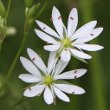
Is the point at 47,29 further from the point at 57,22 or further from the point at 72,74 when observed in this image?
the point at 72,74

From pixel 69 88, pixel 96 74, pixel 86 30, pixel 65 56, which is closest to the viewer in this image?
pixel 65 56

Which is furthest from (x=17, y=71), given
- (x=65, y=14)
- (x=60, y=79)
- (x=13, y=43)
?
(x=60, y=79)

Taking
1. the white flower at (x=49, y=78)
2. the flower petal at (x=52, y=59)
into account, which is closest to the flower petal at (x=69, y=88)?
the white flower at (x=49, y=78)

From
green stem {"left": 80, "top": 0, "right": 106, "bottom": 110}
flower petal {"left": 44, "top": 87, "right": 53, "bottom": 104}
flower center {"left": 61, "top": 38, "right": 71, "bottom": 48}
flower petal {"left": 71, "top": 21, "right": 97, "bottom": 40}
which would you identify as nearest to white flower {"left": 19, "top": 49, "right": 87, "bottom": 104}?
flower petal {"left": 44, "top": 87, "right": 53, "bottom": 104}

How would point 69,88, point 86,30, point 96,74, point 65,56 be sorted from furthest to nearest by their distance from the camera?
1. point 96,74
2. point 86,30
3. point 69,88
4. point 65,56

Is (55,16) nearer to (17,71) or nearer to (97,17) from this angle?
(17,71)

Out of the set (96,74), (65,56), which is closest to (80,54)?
(65,56)
